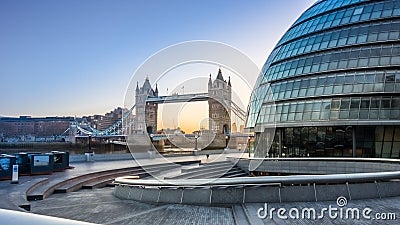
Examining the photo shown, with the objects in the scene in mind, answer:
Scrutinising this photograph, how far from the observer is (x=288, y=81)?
118 ft

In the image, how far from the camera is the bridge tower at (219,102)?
19.0 meters

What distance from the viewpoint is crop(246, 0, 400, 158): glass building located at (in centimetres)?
3033

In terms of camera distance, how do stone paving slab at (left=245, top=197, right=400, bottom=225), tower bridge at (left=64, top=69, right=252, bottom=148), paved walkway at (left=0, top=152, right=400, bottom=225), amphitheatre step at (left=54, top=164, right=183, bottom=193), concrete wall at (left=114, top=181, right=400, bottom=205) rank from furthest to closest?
1. amphitheatre step at (left=54, top=164, right=183, bottom=193)
2. tower bridge at (left=64, top=69, right=252, bottom=148)
3. concrete wall at (left=114, top=181, right=400, bottom=205)
4. paved walkway at (left=0, top=152, right=400, bottom=225)
5. stone paving slab at (left=245, top=197, right=400, bottom=225)

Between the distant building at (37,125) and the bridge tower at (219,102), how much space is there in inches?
6366

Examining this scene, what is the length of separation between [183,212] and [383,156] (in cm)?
2491

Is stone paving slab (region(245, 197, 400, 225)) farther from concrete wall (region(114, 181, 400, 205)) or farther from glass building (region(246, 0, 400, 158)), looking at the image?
glass building (region(246, 0, 400, 158))

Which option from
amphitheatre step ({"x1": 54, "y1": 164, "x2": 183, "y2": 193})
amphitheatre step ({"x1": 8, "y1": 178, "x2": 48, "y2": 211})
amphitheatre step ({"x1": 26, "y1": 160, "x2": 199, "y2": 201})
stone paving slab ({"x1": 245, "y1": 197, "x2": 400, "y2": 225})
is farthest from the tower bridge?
stone paving slab ({"x1": 245, "y1": 197, "x2": 400, "y2": 225})

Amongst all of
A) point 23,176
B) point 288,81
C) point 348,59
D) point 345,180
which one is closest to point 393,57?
point 348,59

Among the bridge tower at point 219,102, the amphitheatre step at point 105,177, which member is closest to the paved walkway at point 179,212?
the amphitheatre step at point 105,177

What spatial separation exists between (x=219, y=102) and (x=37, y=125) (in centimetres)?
18212

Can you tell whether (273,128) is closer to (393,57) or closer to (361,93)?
(361,93)

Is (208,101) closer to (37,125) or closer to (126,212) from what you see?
(126,212)

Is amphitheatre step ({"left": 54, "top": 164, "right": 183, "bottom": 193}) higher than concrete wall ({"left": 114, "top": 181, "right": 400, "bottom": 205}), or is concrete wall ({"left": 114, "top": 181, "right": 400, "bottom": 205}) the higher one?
concrete wall ({"left": 114, "top": 181, "right": 400, "bottom": 205})

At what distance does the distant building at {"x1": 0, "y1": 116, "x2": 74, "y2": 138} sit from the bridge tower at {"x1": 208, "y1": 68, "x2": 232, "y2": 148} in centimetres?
16168
